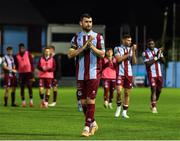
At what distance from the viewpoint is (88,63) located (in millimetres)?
13633

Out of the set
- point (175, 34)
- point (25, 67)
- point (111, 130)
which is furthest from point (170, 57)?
point (111, 130)

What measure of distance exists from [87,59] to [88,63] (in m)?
0.08

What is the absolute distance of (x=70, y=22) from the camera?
66.3 metres

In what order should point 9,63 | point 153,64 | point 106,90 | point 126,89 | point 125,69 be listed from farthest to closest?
1. point 9,63
2. point 106,90
3. point 153,64
4. point 125,69
5. point 126,89

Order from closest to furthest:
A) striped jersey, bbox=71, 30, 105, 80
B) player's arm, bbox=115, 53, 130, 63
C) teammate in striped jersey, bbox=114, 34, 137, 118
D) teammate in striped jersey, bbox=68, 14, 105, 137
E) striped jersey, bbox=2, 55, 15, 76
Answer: teammate in striped jersey, bbox=68, 14, 105, 137 < striped jersey, bbox=71, 30, 105, 80 < player's arm, bbox=115, 53, 130, 63 < teammate in striped jersey, bbox=114, 34, 137, 118 < striped jersey, bbox=2, 55, 15, 76

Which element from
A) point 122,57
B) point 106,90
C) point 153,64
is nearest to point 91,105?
point 122,57

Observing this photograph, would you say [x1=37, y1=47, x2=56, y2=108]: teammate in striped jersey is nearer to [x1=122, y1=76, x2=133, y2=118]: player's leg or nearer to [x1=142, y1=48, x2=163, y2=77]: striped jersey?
[x1=142, y1=48, x2=163, y2=77]: striped jersey

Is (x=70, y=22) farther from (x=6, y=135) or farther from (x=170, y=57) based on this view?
(x=6, y=135)

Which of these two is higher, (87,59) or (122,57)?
(122,57)

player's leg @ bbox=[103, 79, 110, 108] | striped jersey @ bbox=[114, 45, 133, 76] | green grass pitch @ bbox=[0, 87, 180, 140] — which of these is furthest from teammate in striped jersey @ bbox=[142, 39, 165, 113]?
player's leg @ bbox=[103, 79, 110, 108]

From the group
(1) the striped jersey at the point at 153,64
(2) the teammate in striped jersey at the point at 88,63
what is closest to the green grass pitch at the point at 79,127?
(2) the teammate in striped jersey at the point at 88,63

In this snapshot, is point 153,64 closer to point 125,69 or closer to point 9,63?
point 125,69

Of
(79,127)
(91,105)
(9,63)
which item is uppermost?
(9,63)

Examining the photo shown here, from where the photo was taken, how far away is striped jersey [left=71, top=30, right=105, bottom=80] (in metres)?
13.6
